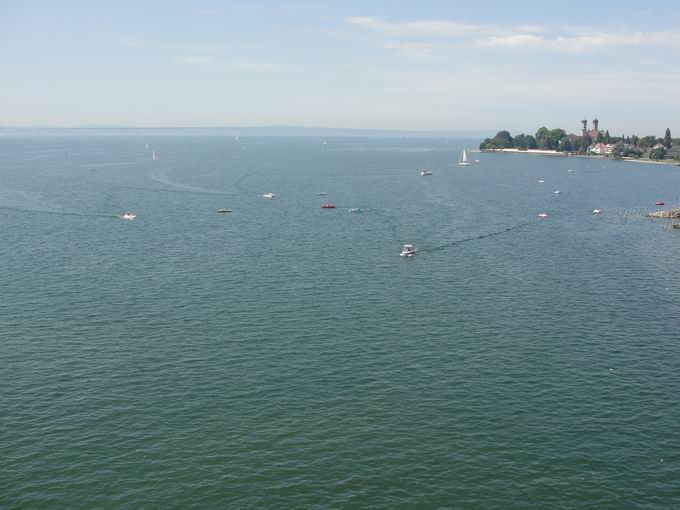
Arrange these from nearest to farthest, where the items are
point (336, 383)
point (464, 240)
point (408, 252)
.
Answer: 1. point (336, 383)
2. point (408, 252)
3. point (464, 240)

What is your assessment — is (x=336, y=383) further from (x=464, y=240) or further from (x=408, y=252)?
(x=464, y=240)

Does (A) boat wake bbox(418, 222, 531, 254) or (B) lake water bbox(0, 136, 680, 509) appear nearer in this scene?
(B) lake water bbox(0, 136, 680, 509)

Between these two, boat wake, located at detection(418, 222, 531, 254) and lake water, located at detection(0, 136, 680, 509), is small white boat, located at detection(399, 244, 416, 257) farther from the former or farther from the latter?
lake water, located at detection(0, 136, 680, 509)

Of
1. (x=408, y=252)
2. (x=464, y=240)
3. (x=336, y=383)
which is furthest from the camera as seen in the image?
(x=464, y=240)

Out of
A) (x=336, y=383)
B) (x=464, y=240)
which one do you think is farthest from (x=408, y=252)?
(x=336, y=383)

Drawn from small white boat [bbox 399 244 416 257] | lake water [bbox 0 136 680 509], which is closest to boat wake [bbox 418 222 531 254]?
small white boat [bbox 399 244 416 257]

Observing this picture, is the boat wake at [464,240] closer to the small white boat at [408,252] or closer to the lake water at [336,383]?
the small white boat at [408,252]

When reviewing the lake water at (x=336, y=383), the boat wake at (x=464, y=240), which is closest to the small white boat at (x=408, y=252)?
the boat wake at (x=464, y=240)

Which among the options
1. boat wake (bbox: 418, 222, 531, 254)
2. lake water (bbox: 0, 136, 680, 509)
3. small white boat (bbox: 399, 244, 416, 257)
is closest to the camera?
lake water (bbox: 0, 136, 680, 509)

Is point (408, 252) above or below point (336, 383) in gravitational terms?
above

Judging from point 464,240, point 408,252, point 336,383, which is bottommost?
point 336,383

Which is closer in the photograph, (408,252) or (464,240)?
(408,252)

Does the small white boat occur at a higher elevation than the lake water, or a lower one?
higher
